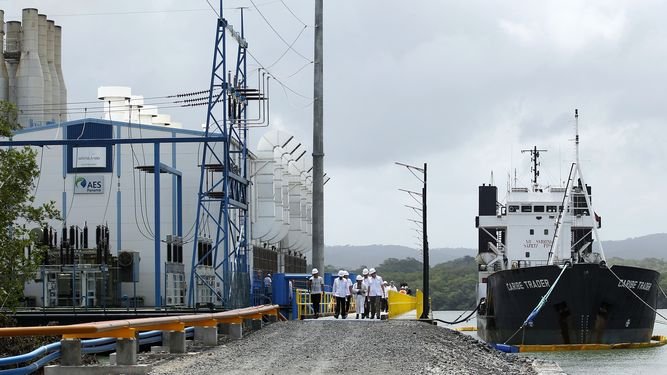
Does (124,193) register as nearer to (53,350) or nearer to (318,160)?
(318,160)

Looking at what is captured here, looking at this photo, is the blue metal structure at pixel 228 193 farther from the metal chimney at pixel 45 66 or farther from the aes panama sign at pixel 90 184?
the metal chimney at pixel 45 66

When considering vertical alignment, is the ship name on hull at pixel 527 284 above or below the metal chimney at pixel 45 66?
below

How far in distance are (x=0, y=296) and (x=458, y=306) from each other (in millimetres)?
133058

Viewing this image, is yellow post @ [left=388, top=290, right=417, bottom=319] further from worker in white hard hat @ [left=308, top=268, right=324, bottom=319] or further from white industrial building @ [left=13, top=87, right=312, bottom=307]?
white industrial building @ [left=13, top=87, right=312, bottom=307]

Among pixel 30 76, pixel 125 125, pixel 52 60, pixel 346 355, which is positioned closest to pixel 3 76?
pixel 30 76

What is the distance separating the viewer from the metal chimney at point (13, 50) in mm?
69062

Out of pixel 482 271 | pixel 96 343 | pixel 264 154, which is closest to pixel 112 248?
pixel 264 154

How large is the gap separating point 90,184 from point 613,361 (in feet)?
77.7

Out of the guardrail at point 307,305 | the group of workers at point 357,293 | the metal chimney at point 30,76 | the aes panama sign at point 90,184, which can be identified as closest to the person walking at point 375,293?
the group of workers at point 357,293

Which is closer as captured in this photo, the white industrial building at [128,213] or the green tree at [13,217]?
the green tree at [13,217]

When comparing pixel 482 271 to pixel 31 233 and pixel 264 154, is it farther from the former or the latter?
pixel 31 233

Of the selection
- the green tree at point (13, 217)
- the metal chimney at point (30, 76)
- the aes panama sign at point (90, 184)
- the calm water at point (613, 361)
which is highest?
the metal chimney at point (30, 76)

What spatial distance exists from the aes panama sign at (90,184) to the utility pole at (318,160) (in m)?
10.9

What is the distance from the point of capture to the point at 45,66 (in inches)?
2746
